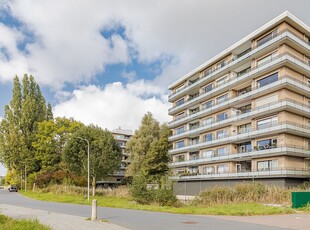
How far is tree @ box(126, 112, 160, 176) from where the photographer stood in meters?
57.1

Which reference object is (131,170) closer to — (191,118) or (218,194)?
(191,118)

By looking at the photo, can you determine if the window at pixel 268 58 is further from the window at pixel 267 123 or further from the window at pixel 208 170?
the window at pixel 208 170

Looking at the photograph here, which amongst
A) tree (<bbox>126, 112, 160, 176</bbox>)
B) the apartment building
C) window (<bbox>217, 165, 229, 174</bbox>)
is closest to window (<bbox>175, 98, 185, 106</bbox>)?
tree (<bbox>126, 112, 160, 176</bbox>)

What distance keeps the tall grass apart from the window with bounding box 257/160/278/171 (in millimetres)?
11382

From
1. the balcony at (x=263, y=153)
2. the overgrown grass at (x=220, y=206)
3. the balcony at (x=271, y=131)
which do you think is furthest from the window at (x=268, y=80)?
the overgrown grass at (x=220, y=206)

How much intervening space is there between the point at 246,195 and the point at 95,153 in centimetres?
2312

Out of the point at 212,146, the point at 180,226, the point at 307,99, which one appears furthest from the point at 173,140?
the point at 180,226

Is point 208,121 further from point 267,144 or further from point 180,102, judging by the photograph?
point 267,144

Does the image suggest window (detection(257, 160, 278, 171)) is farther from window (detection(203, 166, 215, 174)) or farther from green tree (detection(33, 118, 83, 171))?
green tree (detection(33, 118, 83, 171))

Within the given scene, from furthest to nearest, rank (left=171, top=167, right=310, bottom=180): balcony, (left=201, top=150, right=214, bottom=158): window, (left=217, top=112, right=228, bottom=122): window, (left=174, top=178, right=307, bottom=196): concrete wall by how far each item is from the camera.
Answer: (left=201, top=150, right=214, bottom=158): window → (left=217, top=112, right=228, bottom=122): window → (left=174, top=178, right=307, bottom=196): concrete wall → (left=171, top=167, right=310, bottom=180): balcony

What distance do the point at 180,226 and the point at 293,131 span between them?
26252 millimetres

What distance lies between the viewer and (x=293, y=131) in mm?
34625

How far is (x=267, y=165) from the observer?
36.0 m

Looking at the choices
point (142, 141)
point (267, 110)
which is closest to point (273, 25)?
point (267, 110)
